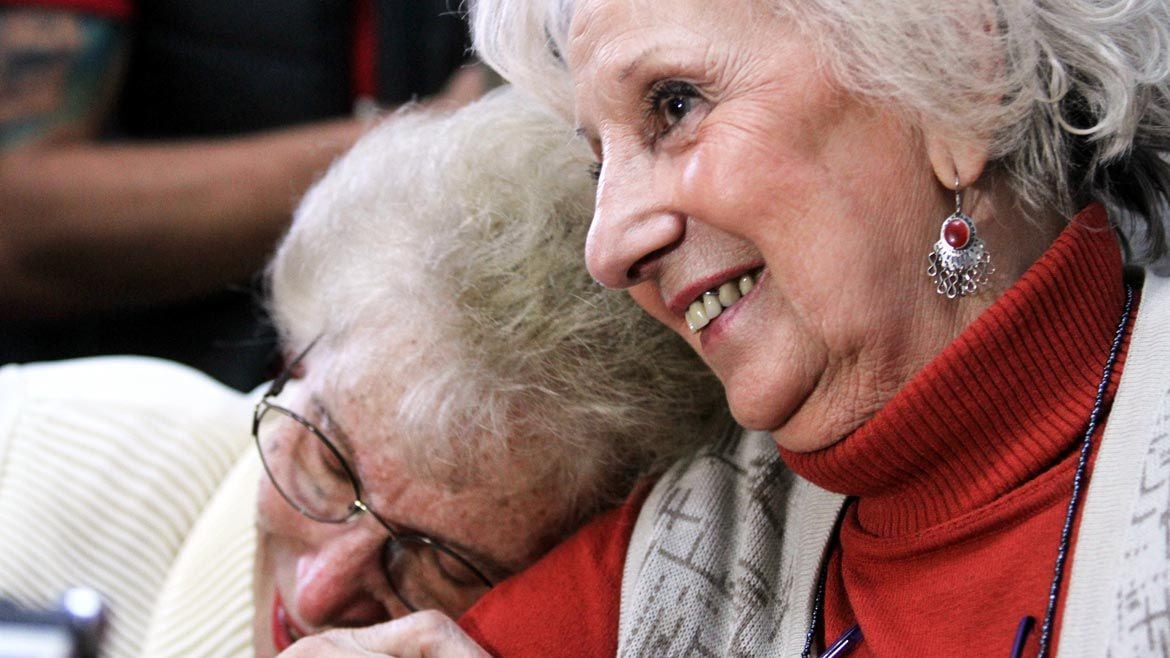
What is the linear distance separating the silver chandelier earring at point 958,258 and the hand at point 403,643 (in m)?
0.62

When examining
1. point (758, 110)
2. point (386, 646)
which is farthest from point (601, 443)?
point (758, 110)

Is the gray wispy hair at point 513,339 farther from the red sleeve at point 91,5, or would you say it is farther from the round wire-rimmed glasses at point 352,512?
the red sleeve at point 91,5

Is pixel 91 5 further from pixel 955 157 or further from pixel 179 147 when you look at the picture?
pixel 955 157

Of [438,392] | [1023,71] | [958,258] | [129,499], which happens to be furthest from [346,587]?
[1023,71]

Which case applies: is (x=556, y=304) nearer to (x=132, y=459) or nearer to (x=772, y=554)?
(x=772, y=554)

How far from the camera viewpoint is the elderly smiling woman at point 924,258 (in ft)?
3.92

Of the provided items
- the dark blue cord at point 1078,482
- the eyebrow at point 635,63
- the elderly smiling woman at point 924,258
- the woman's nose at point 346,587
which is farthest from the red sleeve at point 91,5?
the dark blue cord at point 1078,482

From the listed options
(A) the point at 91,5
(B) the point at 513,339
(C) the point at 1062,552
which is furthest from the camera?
(A) the point at 91,5

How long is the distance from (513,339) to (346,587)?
0.40 meters

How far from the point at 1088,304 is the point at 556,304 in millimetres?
591

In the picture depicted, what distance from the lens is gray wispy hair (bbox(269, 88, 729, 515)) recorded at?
1576 mm

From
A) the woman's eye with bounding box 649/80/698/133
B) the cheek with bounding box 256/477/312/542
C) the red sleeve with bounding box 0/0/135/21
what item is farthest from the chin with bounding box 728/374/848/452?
the red sleeve with bounding box 0/0/135/21

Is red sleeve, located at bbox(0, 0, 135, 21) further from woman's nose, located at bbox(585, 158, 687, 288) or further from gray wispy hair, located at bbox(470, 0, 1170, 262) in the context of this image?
gray wispy hair, located at bbox(470, 0, 1170, 262)

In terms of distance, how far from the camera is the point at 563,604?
1522mm
